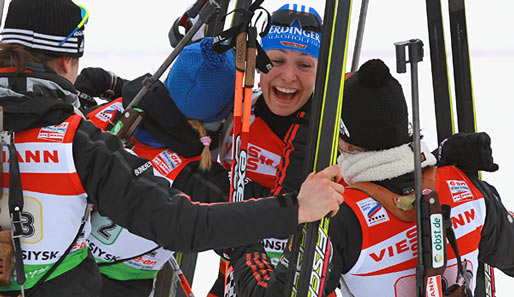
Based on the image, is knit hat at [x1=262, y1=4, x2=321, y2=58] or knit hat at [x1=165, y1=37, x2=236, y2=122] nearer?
knit hat at [x1=165, y1=37, x2=236, y2=122]

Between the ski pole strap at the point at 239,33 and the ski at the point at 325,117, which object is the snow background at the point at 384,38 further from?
the ski at the point at 325,117

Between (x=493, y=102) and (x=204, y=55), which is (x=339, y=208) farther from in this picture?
(x=493, y=102)

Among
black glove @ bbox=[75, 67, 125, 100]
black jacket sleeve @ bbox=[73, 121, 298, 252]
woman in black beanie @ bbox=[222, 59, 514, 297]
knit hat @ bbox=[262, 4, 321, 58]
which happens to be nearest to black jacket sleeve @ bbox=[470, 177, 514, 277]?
woman in black beanie @ bbox=[222, 59, 514, 297]

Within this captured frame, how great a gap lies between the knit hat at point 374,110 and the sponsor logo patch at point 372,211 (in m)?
0.13

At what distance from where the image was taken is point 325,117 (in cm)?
152

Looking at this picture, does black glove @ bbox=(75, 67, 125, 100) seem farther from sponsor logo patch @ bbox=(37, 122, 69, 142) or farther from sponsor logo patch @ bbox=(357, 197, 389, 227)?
sponsor logo patch @ bbox=(357, 197, 389, 227)

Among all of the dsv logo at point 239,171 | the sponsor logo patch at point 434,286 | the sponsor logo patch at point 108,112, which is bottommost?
the sponsor logo patch at point 434,286

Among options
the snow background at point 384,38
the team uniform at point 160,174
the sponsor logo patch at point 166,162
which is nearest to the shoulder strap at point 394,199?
the team uniform at point 160,174

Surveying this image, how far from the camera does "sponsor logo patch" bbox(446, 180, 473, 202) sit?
5.56ft

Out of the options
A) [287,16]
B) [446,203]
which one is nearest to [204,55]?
[287,16]

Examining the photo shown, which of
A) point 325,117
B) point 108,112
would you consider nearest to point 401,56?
point 325,117

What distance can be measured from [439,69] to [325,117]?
0.75 m

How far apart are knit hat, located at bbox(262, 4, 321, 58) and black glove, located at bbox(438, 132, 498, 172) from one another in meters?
0.65

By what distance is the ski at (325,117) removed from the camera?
1.52m
